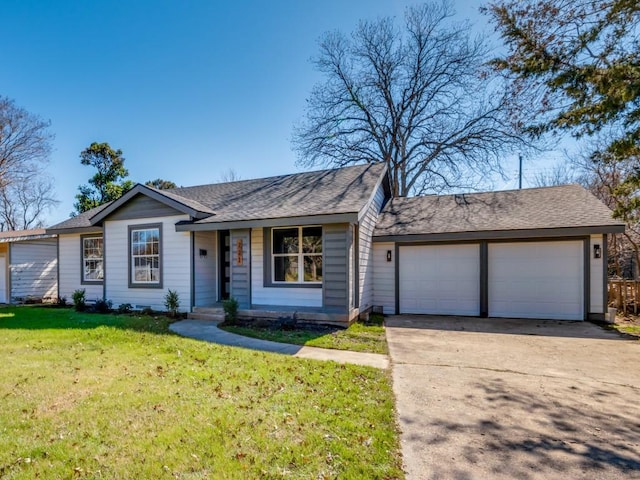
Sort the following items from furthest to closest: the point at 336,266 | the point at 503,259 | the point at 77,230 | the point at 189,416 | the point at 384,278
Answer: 1. the point at 77,230
2. the point at 384,278
3. the point at 503,259
4. the point at 336,266
5. the point at 189,416

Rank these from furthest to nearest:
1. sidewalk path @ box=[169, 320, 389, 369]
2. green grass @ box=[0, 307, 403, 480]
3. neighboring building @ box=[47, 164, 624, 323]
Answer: neighboring building @ box=[47, 164, 624, 323] < sidewalk path @ box=[169, 320, 389, 369] < green grass @ box=[0, 307, 403, 480]

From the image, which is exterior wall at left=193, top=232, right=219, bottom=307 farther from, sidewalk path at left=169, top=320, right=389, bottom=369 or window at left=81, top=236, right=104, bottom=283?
window at left=81, top=236, right=104, bottom=283

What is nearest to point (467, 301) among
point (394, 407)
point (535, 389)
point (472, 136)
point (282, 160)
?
point (535, 389)

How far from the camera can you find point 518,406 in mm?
3922

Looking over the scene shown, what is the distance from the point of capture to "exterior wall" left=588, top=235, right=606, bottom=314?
9.23 m

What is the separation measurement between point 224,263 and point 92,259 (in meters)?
5.21

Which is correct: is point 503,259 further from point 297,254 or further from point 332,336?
point 297,254

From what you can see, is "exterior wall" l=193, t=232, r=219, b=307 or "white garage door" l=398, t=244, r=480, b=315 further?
"white garage door" l=398, t=244, r=480, b=315

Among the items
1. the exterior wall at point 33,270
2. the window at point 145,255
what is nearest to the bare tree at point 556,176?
the window at point 145,255

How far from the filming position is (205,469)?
2.66 metres

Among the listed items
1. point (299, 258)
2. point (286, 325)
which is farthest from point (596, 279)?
point (286, 325)

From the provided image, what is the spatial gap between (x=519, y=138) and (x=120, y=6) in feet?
60.0

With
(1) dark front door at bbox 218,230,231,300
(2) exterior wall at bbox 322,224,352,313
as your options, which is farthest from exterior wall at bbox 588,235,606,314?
(1) dark front door at bbox 218,230,231,300

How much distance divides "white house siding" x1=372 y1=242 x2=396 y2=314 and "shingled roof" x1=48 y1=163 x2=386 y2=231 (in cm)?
222
